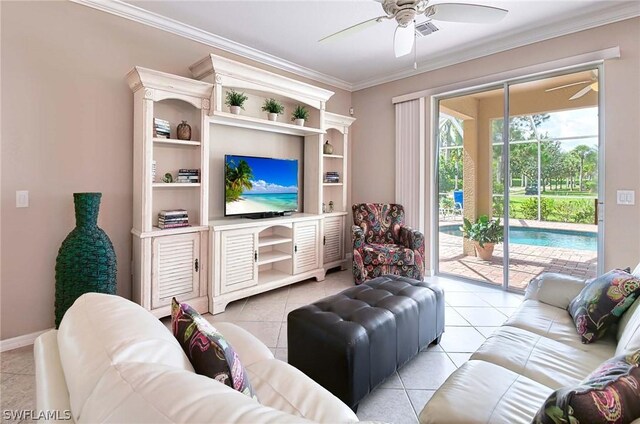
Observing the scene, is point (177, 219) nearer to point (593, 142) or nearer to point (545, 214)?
point (545, 214)

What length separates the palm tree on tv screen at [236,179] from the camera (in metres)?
3.46

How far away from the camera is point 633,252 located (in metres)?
2.88

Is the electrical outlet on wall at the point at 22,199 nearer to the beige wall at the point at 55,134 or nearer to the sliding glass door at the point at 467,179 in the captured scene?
the beige wall at the point at 55,134

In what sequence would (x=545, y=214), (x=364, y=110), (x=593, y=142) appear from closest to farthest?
(x=593, y=142), (x=545, y=214), (x=364, y=110)

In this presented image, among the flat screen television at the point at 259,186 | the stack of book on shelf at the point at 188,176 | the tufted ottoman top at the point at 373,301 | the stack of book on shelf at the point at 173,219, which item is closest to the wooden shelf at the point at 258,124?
the flat screen television at the point at 259,186

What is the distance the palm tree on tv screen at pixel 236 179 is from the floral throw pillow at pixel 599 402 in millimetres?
3162

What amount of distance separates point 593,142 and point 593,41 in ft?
3.11

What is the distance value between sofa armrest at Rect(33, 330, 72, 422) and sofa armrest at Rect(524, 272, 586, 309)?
8.18 ft

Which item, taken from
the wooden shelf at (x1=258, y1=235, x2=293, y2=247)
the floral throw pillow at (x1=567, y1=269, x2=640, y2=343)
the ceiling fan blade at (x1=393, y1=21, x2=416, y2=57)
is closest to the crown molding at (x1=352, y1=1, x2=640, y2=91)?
the ceiling fan blade at (x1=393, y1=21, x2=416, y2=57)

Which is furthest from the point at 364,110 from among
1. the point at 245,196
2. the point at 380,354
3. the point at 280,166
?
the point at 380,354

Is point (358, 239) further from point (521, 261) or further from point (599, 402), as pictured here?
point (599, 402)

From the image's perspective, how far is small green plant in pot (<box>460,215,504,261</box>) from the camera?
387cm

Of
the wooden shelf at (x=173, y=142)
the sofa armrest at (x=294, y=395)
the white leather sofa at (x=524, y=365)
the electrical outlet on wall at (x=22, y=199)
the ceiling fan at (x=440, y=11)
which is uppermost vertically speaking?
the ceiling fan at (x=440, y=11)

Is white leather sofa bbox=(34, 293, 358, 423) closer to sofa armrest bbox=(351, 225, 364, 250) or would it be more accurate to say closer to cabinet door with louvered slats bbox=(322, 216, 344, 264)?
sofa armrest bbox=(351, 225, 364, 250)
